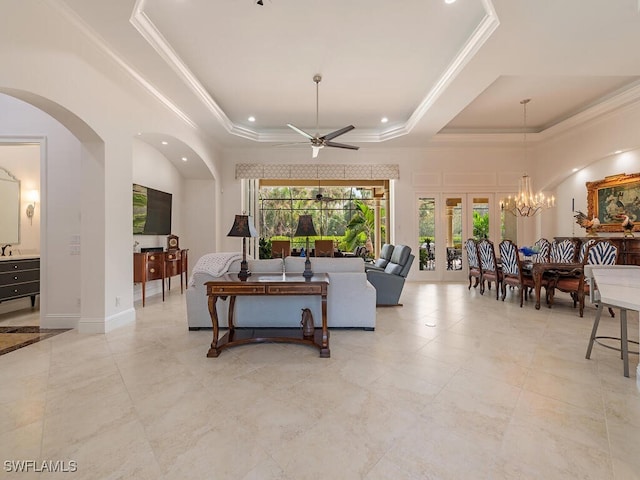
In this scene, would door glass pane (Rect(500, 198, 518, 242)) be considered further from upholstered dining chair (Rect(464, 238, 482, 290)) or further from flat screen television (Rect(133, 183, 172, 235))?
flat screen television (Rect(133, 183, 172, 235))

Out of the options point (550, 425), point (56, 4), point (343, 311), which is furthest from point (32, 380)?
point (550, 425)

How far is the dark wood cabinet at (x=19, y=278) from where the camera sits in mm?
4092

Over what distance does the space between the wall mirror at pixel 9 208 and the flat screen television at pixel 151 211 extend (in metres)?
1.94

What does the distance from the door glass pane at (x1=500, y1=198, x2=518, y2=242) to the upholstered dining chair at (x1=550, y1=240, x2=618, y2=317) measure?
3.00 meters

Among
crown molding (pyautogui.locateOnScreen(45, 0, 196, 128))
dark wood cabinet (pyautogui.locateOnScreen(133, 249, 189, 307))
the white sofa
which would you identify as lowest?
the white sofa

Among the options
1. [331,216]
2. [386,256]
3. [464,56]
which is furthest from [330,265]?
[331,216]

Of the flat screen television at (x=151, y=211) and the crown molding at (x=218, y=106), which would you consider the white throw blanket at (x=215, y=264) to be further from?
the crown molding at (x=218, y=106)

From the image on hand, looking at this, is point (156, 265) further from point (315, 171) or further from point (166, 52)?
point (315, 171)

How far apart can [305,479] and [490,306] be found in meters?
4.27

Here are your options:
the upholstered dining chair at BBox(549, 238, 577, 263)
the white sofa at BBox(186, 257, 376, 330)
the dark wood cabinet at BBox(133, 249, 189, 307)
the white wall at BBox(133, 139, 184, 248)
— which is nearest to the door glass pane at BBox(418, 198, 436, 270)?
the upholstered dining chair at BBox(549, 238, 577, 263)

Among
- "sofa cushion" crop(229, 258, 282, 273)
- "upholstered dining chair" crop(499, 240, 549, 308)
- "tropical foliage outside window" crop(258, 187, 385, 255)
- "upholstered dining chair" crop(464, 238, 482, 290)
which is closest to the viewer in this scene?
"sofa cushion" crop(229, 258, 282, 273)

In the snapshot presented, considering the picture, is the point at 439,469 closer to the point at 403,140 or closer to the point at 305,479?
the point at 305,479

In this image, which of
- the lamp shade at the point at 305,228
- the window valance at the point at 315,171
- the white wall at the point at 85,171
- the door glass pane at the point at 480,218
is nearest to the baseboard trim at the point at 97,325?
the white wall at the point at 85,171

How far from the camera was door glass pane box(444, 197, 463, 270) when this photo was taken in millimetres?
7242
